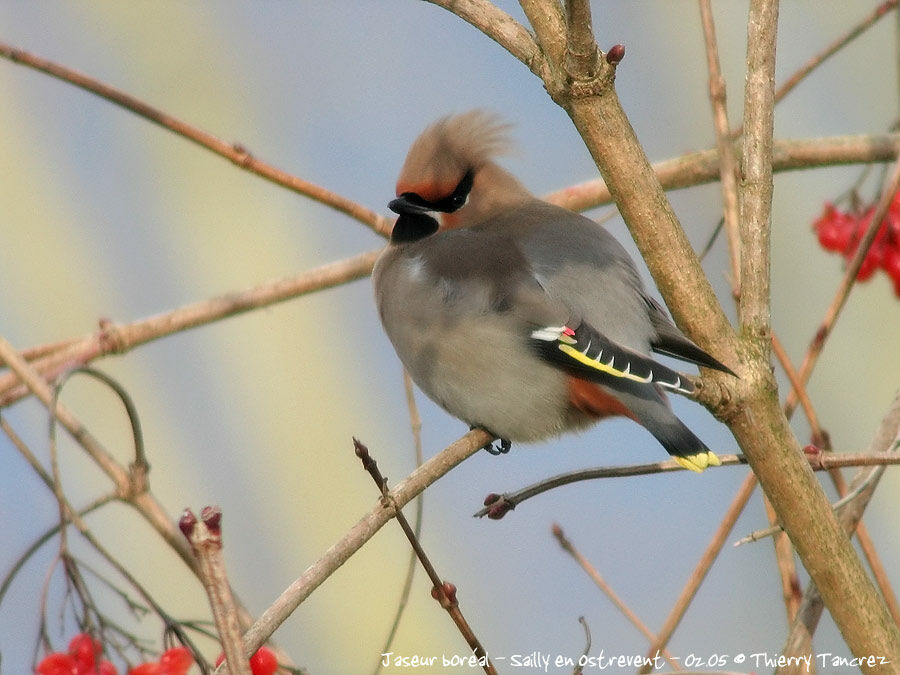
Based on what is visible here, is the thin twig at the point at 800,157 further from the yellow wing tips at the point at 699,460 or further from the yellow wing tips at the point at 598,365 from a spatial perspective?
the yellow wing tips at the point at 699,460

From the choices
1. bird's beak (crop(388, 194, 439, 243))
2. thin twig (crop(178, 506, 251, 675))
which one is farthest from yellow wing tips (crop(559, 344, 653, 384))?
thin twig (crop(178, 506, 251, 675))

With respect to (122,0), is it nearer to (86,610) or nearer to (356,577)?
(356,577)

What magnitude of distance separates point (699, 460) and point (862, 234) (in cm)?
116

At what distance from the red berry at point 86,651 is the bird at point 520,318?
1.07 meters

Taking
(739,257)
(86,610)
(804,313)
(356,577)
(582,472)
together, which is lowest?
(86,610)

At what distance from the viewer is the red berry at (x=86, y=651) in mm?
2023

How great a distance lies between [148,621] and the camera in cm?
395

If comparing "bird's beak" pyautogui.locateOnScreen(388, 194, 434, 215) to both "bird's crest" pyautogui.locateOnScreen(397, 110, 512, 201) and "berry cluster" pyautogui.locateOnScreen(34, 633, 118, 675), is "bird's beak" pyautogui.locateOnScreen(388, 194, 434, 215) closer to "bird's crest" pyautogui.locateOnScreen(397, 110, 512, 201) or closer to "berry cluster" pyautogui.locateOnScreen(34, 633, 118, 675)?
"bird's crest" pyautogui.locateOnScreen(397, 110, 512, 201)

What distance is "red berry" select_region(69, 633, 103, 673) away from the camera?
202 centimetres

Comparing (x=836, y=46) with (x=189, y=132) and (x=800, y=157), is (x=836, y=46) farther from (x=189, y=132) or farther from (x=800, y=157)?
(x=189, y=132)

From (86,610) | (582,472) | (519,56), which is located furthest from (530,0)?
(86,610)

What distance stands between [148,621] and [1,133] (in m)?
1.98

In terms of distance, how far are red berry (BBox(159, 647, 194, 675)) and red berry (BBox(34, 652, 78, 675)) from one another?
0.17m

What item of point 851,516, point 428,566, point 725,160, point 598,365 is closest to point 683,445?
point 598,365
